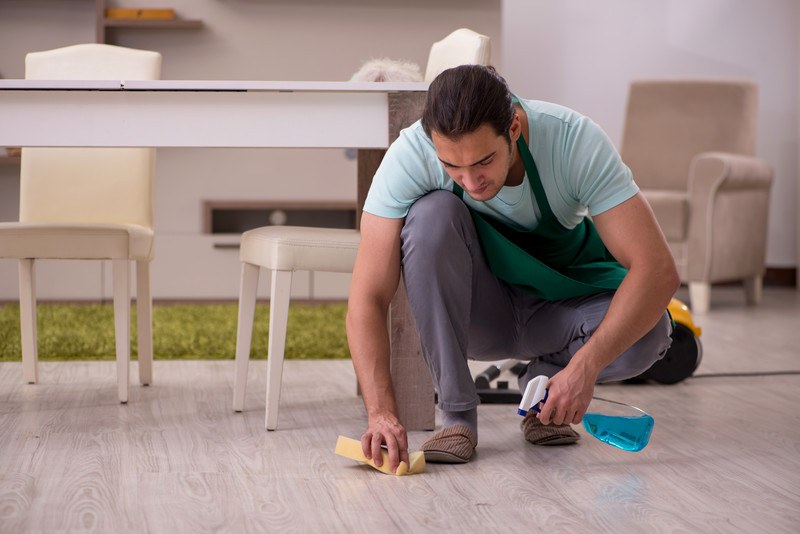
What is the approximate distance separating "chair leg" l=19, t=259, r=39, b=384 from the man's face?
1.42 metres

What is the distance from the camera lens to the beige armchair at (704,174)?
4465mm

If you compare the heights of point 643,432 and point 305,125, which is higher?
point 305,125

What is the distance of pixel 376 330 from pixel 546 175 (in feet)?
1.25

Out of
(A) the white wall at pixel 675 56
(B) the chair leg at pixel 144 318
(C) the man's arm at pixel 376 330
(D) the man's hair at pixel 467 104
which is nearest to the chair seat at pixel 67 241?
(B) the chair leg at pixel 144 318

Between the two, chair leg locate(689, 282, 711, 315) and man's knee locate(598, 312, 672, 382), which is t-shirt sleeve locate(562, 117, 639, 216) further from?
chair leg locate(689, 282, 711, 315)

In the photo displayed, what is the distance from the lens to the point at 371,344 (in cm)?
168

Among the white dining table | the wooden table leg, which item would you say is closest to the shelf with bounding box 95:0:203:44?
the white dining table

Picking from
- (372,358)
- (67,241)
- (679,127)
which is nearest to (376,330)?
(372,358)

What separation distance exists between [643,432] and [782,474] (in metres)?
0.25

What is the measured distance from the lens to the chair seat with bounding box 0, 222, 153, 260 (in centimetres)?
236

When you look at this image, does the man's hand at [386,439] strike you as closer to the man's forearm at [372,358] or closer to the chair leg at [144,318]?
the man's forearm at [372,358]

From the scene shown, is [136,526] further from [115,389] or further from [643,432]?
[115,389]

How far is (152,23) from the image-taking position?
479 centimetres

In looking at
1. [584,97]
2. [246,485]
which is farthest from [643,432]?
[584,97]
